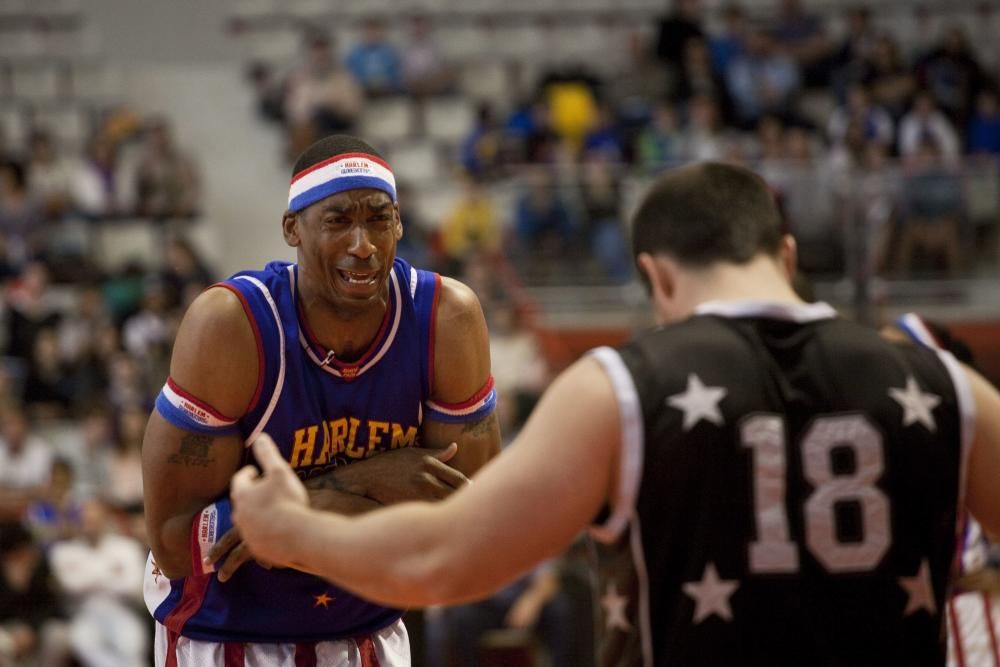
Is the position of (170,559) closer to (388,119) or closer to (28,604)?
(28,604)

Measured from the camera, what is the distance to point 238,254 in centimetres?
1777

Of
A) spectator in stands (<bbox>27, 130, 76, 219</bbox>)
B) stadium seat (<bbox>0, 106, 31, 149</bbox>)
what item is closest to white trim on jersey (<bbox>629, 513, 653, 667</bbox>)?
spectator in stands (<bbox>27, 130, 76, 219</bbox>)

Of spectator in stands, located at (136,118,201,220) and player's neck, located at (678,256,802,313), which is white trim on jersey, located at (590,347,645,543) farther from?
spectator in stands, located at (136,118,201,220)

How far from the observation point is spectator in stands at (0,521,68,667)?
10.9 m

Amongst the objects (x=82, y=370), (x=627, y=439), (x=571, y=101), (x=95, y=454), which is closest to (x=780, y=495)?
(x=627, y=439)

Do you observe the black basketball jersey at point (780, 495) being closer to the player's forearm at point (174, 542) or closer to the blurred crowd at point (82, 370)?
the player's forearm at point (174, 542)

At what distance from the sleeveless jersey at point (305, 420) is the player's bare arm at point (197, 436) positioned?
0.21 ft

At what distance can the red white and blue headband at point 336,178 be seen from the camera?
14.8 ft

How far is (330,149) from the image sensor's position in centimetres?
456

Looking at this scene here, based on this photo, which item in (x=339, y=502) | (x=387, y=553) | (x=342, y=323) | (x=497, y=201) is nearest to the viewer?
(x=387, y=553)

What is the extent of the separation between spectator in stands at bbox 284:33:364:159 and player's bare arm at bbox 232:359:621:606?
14.6 metres

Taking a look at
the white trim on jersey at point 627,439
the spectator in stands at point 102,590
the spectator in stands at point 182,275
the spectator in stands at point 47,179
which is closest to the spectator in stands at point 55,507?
the spectator in stands at point 102,590

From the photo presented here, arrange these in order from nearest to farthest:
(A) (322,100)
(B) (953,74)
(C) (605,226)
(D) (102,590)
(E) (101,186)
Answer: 1. (D) (102,590)
2. (C) (605,226)
3. (E) (101,186)
4. (B) (953,74)
5. (A) (322,100)

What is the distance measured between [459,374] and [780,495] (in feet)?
6.35
